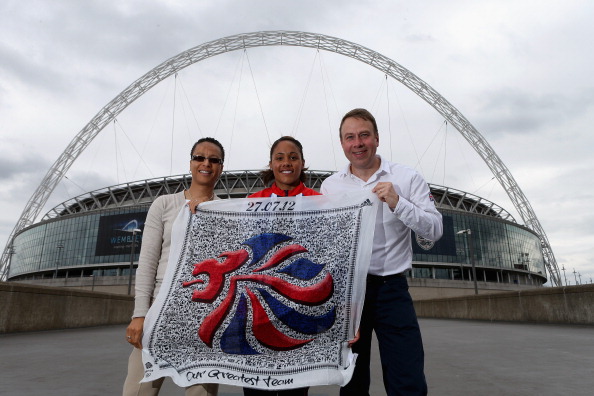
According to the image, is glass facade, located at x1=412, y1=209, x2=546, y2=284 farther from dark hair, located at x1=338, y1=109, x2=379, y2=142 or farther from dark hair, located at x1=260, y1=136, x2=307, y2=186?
dark hair, located at x1=338, y1=109, x2=379, y2=142

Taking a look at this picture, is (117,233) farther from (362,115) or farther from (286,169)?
(362,115)

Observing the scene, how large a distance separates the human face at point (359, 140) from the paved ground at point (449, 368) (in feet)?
9.05

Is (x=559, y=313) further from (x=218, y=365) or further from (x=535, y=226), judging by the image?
(x=535, y=226)

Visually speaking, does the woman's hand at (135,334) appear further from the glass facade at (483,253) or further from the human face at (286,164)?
the glass facade at (483,253)

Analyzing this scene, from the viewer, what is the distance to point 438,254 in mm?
65375

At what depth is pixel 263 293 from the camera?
2549 mm

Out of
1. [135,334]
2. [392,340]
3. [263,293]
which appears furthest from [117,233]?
[392,340]

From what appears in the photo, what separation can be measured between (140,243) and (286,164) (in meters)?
72.8

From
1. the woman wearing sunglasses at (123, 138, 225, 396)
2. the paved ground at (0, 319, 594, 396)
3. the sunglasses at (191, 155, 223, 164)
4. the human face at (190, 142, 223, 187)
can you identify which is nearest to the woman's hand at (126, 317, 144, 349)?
the woman wearing sunglasses at (123, 138, 225, 396)

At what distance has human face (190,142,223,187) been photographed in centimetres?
284

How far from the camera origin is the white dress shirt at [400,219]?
2363mm

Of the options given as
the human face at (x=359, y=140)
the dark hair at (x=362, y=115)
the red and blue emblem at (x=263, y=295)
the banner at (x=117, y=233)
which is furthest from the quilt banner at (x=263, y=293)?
the banner at (x=117, y=233)

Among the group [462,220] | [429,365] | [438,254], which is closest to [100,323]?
[429,365]

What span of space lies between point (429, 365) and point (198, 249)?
175 inches
